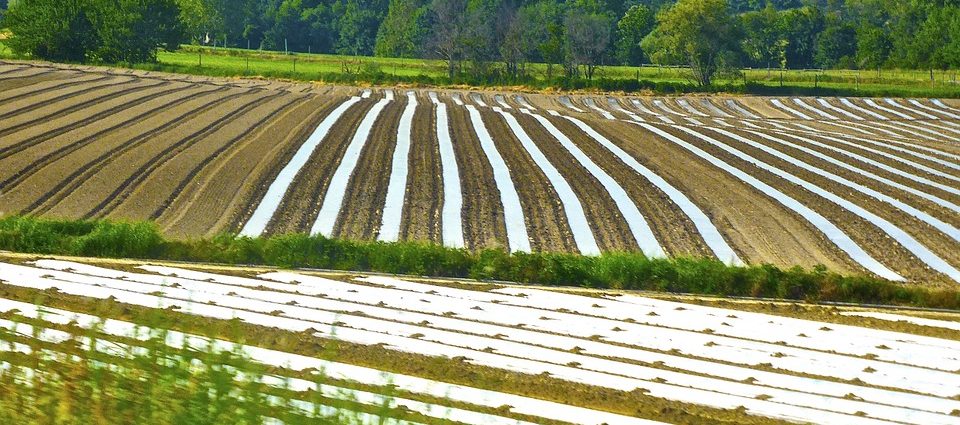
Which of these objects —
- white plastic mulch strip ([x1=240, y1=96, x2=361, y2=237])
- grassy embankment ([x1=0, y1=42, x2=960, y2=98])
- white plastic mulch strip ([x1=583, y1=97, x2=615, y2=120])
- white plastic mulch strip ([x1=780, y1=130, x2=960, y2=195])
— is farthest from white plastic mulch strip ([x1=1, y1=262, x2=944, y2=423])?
grassy embankment ([x1=0, y1=42, x2=960, y2=98])

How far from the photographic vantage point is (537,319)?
40.1 ft

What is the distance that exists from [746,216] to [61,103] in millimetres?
24153

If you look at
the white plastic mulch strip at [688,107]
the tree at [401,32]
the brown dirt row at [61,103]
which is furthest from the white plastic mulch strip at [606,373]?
the tree at [401,32]

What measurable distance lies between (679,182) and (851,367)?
14.5 meters

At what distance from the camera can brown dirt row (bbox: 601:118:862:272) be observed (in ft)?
58.7

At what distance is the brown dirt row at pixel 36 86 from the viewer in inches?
1404

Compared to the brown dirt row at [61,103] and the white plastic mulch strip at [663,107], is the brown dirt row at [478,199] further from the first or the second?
the white plastic mulch strip at [663,107]

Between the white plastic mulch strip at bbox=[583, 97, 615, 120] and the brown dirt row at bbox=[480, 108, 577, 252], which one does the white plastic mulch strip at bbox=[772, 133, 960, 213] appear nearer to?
the brown dirt row at bbox=[480, 108, 577, 252]

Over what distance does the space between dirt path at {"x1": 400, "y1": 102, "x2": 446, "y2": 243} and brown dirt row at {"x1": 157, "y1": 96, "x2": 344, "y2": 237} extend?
2.74 metres

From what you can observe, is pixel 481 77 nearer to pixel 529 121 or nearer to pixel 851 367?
pixel 529 121

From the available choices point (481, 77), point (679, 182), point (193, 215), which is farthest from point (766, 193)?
point (481, 77)

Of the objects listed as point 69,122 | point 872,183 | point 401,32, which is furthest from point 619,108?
point 401,32

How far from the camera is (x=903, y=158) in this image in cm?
3033

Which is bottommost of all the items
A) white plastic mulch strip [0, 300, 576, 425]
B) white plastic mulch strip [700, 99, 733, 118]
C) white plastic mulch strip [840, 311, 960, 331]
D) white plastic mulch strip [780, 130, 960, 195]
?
white plastic mulch strip [700, 99, 733, 118]
